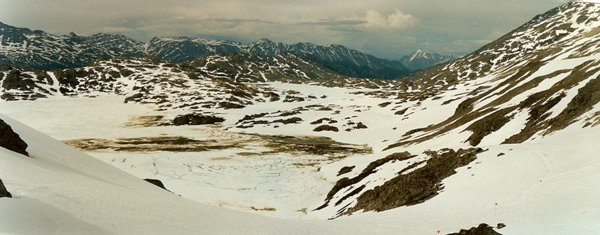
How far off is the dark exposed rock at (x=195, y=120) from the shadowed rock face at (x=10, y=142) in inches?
5468

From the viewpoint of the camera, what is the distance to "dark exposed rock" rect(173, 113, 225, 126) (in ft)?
530

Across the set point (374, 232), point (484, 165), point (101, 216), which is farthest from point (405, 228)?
point (101, 216)

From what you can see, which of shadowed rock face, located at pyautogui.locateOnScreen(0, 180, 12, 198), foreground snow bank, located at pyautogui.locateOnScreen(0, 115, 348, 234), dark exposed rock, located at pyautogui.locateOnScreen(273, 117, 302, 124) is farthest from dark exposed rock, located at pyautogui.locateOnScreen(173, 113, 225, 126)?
shadowed rock face, located at pyautogui.locateOnScreen(0, 180, 12, 198)

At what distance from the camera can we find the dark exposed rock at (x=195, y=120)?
16150cm

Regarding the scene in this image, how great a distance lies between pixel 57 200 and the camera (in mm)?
14672

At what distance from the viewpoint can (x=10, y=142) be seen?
2283cm

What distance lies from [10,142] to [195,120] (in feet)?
471

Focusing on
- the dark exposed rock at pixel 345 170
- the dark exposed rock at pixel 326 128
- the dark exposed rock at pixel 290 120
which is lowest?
the dark exposed rock at pixel 290 120

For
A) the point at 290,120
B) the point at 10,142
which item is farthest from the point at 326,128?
the point at 10,142

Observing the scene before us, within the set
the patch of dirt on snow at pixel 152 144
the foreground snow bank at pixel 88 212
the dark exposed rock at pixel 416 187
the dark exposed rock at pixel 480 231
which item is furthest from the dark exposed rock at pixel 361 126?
the dark exposed rock at pixel 480 231

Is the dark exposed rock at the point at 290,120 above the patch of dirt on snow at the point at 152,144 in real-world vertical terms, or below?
below

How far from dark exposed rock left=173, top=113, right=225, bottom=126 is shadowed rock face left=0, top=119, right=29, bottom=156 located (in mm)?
138879

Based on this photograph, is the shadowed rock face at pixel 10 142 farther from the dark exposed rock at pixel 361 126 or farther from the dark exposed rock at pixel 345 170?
the dark exposed rock at pixel 361 126

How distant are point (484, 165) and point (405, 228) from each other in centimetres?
1259
